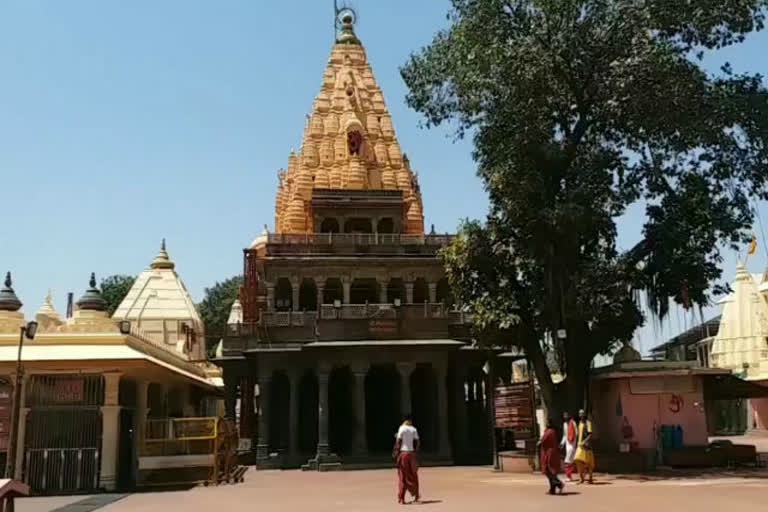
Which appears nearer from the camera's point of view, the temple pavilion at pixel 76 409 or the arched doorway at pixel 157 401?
the temple pavilion at pixel 76 409

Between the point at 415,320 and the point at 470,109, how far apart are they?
33.7ft

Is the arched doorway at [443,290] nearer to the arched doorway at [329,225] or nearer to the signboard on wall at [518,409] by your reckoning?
the arched doorway at [329,225]

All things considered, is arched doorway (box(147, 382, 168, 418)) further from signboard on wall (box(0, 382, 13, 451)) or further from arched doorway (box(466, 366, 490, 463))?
arched doorway (box(466, 366, 490, 463))

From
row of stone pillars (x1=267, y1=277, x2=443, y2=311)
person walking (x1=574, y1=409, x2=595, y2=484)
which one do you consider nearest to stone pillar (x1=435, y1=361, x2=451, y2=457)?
row of stone pillars (x1=267, y1=277, x2=443, y2=311)

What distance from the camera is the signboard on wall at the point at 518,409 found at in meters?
24.0

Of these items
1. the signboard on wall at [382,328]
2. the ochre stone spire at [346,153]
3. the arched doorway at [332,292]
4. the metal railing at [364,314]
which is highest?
the ochre stone spire at [346,153]

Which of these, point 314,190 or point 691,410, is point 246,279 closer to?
point 314,190

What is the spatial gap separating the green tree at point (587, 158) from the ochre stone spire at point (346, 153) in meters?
20.0

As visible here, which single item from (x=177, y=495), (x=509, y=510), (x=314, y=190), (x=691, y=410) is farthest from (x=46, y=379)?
(x=314, y=190)

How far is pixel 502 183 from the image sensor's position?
80.4 feet

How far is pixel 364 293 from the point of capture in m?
43.8

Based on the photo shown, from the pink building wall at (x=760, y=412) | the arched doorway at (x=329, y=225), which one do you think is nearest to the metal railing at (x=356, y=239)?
the arched doorway at (x=329, y=225)

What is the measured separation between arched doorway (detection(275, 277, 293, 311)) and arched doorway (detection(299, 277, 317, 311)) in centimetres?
75

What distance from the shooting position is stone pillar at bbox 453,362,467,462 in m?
32.8
